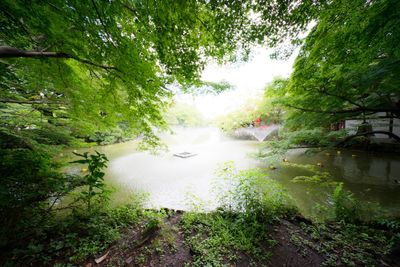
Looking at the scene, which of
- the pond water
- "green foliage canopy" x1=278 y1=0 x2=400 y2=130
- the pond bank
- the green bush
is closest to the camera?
"green foliage canopy" x1=278 y1=0 x2=400 y2=130

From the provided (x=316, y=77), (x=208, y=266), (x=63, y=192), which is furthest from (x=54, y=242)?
(x=316, y=77)

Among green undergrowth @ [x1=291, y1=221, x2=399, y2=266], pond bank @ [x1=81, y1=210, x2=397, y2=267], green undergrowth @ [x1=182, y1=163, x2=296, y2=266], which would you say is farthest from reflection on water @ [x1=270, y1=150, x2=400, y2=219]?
green undergrowth @ [x1=182, y1=163, x2=296, y2=266]

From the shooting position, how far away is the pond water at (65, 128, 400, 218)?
160 inches

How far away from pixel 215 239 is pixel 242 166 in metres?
4.84

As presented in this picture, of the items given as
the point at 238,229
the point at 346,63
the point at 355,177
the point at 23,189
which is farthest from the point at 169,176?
the point at 355,177

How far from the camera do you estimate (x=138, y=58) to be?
162 cm

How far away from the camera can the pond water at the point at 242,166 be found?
407cm

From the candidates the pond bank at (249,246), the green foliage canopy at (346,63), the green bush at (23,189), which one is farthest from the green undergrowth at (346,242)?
the green bush at (23,189)

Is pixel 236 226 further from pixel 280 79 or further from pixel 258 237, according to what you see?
pixel 280 79

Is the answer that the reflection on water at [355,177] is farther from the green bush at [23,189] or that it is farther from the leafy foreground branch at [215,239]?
the green bush at [23,189]

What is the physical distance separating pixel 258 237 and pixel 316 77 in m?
2.48

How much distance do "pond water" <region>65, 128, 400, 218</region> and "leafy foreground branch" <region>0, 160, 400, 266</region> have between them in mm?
978

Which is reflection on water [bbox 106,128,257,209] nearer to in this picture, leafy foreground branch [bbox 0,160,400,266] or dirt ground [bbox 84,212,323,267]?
leafy foreground branch [bbox 0,160,400,266]

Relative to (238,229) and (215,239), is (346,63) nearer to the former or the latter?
(238,229)
